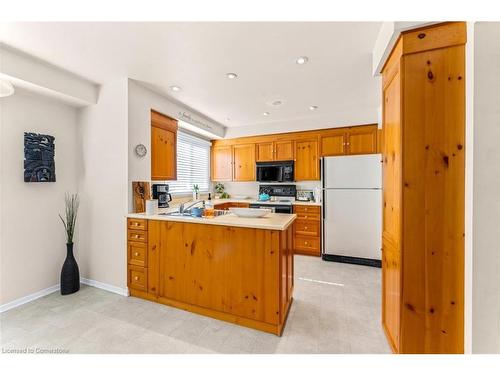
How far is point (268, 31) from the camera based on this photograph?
1582mm

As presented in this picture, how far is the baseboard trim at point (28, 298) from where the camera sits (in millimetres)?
2049

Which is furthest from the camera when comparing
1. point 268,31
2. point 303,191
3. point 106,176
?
point 303,191

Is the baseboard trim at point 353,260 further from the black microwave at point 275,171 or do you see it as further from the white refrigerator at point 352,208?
the black microwave at point 275,171

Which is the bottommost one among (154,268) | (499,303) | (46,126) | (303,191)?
(154,268)

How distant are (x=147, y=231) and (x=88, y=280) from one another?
47.1 inches

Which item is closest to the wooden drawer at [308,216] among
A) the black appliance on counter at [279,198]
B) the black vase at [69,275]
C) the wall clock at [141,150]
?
the black appliance on counter at [279,198]

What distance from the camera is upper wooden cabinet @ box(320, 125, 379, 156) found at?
3.51 metres

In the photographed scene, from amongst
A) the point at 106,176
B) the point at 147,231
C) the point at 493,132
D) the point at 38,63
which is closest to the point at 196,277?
the point at 147,231

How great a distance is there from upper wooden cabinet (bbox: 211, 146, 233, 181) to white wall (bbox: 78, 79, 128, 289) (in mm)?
2475

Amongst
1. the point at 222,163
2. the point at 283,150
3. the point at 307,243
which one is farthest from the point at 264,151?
the point at 307,243

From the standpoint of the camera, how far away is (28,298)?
2211mm

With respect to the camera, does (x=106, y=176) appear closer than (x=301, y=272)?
Yes

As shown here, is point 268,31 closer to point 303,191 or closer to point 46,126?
point 46,126

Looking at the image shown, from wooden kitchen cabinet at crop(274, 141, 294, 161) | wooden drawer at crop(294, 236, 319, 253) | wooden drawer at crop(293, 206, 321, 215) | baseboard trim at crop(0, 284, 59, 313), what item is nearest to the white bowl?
wooden drawer at crop(293, 206, 321, 215)
